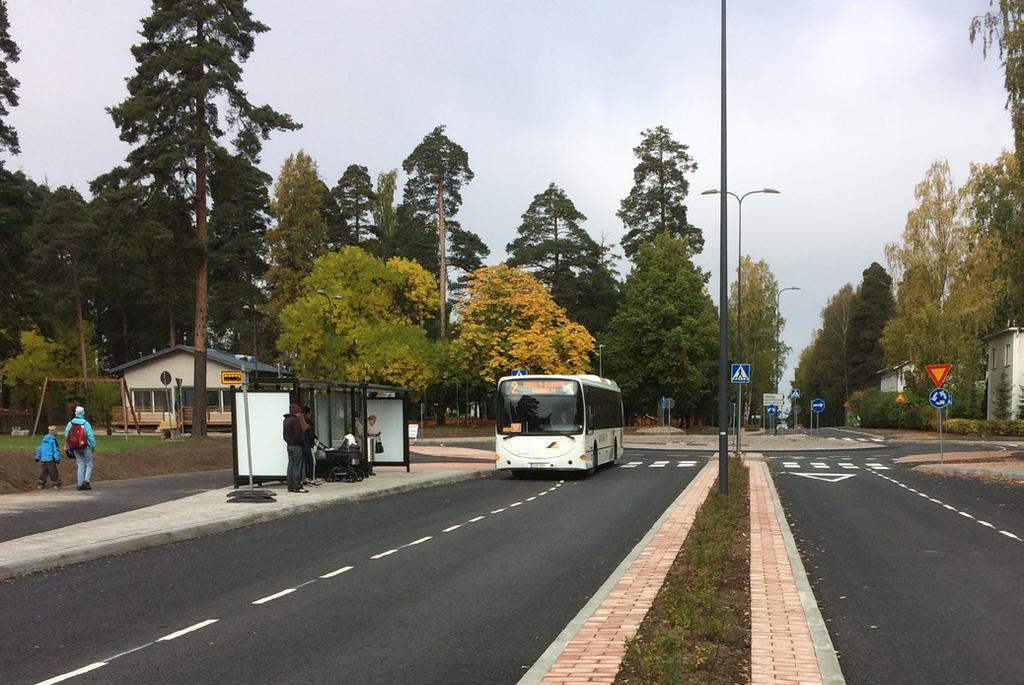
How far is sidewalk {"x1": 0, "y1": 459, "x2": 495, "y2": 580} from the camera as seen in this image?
35.4ft

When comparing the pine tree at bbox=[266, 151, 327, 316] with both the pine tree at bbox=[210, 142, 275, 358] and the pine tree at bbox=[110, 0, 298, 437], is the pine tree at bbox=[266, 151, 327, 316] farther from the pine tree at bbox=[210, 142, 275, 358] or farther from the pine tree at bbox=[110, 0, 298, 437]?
the pine tree at bbox=[110, 0, 298, 437]

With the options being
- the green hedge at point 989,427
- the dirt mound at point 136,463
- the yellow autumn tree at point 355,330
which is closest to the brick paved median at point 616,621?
the dirt mound at point 136,463

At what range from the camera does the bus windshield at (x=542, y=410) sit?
990 inches

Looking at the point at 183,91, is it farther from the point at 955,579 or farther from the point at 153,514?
the point at 955,579

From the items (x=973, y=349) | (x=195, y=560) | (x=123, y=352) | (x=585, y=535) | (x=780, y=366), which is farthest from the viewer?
(x=780, y=366)

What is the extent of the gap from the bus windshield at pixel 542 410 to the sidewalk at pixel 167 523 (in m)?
3.64

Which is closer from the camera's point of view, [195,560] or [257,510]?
[195,560]

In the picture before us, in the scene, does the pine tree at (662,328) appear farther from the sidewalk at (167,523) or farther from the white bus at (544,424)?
the sidewalk at (167,523)

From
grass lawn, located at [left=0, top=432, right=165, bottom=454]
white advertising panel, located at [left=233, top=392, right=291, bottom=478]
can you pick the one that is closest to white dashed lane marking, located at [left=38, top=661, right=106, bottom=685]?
white advertising panel, located at [left=233, top=392, right=291, bottom=478]

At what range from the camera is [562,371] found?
5788cm

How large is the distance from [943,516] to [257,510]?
38.8ft

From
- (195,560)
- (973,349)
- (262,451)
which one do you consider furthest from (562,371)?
(195,560)

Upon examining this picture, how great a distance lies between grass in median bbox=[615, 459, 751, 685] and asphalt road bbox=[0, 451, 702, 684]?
80 centimetres

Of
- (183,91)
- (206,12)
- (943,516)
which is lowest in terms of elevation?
(943,516)
